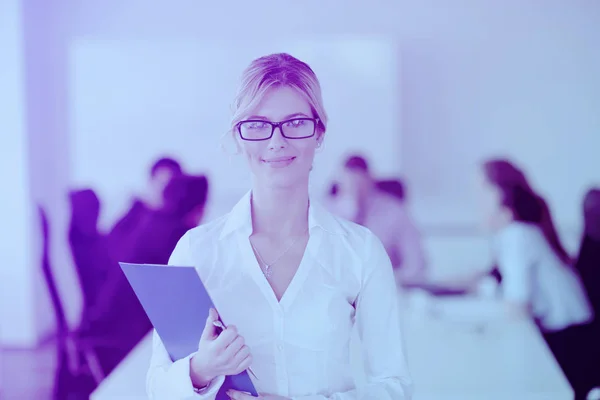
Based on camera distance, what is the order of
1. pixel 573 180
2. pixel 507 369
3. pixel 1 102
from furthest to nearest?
1. pixel 573 180
2. pixel 1 102
3. pixel 507 369

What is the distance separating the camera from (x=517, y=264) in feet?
9.02

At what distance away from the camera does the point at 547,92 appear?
473 cm

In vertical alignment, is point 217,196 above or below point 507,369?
above

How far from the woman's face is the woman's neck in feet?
0.20

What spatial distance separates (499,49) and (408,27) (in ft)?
2.19

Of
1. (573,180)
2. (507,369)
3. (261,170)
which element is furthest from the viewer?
(573,180)

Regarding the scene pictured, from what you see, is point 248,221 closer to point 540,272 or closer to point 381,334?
point 381,334

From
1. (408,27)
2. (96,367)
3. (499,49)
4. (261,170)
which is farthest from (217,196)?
(499,49)

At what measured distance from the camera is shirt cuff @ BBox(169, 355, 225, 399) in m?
1.06

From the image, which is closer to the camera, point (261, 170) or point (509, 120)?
point (261, 170)

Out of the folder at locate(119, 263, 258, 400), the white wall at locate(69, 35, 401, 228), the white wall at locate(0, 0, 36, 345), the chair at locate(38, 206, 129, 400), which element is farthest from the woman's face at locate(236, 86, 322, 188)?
the white wall at locate(69, 35, 401, 228)

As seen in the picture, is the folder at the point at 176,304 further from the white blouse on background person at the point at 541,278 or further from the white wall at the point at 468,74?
the white wall at the point at 468,74

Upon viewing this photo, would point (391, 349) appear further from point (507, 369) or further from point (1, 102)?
point (1, 102)

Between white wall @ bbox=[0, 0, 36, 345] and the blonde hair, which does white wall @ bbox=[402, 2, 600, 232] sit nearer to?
white wall @ bbox=[0, 0, 36, 345]
